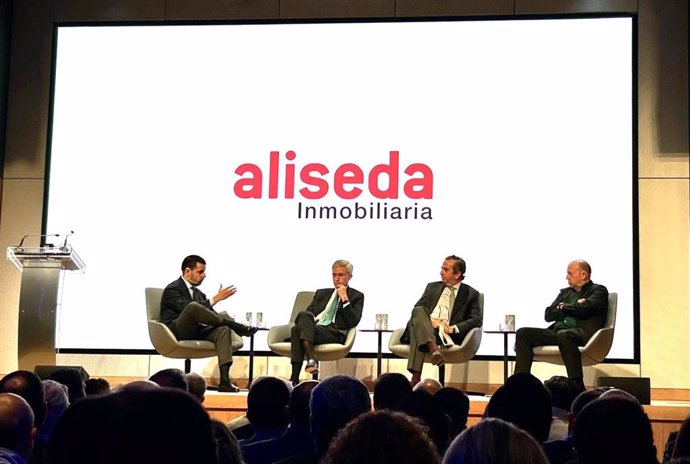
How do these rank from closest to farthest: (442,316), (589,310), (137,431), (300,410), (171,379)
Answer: (137,431), (300,410), (171,379), (589,310), (442,316)

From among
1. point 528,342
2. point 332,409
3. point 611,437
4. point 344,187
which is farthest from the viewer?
point 344,187

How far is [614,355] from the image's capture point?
7406 mm

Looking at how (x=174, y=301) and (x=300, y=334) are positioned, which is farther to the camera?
(x=174, y=301)

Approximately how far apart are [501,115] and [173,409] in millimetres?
7105

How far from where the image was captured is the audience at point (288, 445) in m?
2.52

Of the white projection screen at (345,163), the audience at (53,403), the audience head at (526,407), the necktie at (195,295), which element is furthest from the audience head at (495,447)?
the white projection screen at (345,163)

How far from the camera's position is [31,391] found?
2.79 m

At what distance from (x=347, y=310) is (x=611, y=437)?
5286 mm

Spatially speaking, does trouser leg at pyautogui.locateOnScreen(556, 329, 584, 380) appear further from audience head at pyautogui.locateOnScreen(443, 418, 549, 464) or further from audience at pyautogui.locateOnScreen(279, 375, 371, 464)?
audience head at pyautogui.locateOnScreen(443, 418, 549, 464)

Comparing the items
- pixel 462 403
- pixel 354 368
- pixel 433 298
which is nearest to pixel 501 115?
pixel 433 298

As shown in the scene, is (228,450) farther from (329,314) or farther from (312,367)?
(329,314)

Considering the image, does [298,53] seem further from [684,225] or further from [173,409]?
[173,409]

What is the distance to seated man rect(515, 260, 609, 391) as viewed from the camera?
21.1ft

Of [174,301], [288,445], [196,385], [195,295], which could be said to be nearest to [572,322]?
[195,295]
